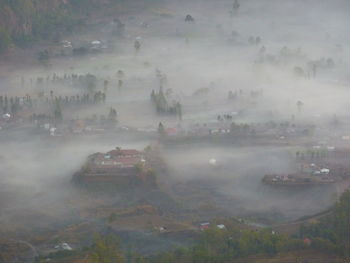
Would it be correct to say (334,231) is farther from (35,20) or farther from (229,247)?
(35,20)

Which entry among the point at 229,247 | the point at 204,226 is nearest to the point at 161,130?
the point at 204,226

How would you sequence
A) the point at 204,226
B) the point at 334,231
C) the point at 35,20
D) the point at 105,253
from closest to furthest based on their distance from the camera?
the point at 105,253 < the point at 334,231 < the point at 204,226 < the point at 35,20

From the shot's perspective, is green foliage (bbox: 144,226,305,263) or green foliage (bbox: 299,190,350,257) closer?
Result: green foliage (bbox: 144,226,305,263)

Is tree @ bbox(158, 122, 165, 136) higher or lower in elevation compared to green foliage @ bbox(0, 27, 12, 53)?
lower

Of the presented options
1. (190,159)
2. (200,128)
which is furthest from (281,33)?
(190,159)

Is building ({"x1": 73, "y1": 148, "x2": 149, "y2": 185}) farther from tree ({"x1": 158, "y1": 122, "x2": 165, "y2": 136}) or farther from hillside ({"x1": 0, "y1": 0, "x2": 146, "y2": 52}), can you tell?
hillside ({"x1": 0, "y1": 0, "x2": 146, "y2": 52})

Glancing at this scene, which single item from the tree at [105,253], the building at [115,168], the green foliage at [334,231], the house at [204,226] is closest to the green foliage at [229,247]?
the green foliage at [334,231]

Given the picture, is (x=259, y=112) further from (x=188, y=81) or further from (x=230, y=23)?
(x=230, y=23)

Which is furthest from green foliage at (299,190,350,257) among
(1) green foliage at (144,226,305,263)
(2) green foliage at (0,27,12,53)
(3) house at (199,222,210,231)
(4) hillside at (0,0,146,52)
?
(4) hillside at (0,0,146,52)

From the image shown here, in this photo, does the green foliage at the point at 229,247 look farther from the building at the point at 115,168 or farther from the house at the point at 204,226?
the building at the point at 115,168

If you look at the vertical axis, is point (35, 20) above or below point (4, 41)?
above

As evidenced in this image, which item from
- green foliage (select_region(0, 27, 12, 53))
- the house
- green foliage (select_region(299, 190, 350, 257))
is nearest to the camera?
green foliage (select_region(299, 190, 350, 257))

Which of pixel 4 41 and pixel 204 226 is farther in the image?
pixel 4 41
